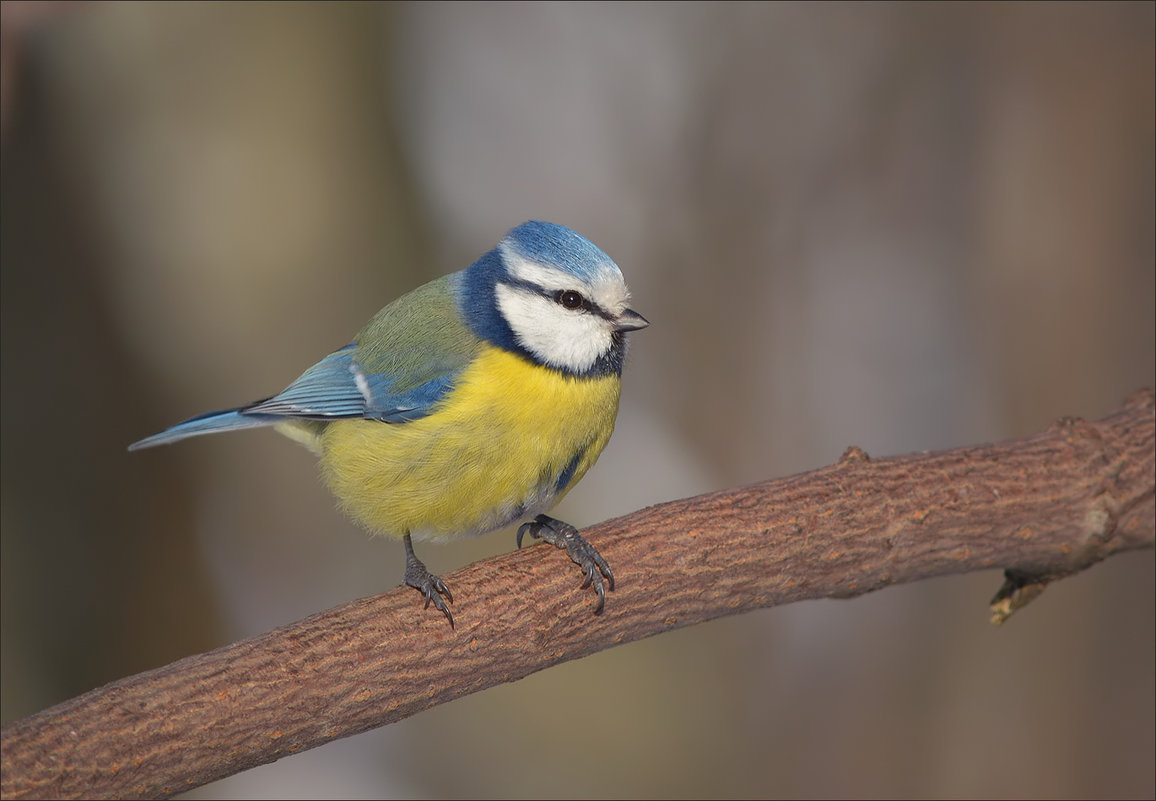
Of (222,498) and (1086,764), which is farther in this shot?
(222,498)

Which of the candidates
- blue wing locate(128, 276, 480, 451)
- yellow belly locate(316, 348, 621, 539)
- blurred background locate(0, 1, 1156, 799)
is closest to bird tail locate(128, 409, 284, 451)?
blue wing locate(128, 276, 480, 451)

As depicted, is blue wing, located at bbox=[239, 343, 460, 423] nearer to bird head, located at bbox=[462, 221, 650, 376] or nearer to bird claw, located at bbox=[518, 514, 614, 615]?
bird head, located at bbox=[462, 221, 650, 376]

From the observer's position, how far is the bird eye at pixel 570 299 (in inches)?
83.7

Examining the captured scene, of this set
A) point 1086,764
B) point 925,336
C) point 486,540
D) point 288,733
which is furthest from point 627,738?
point 288,733

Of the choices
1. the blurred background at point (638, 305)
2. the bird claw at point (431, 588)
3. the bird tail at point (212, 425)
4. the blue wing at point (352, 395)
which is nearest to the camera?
the bird claw at point (431, 588)

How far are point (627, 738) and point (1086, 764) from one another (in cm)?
173

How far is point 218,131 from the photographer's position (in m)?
4.03

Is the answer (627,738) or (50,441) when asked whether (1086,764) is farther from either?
(50,441)

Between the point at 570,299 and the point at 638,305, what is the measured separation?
228cm

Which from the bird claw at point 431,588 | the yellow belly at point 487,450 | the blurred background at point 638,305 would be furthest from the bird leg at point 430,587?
the blurred background at point 638,305

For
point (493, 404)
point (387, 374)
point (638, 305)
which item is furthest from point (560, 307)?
point (638, 305)

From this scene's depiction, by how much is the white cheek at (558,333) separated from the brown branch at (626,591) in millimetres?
357

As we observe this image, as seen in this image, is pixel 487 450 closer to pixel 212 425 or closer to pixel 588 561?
pixel 588 561

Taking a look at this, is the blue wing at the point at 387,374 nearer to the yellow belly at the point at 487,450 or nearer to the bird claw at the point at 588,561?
the yellow belly at the point at 487,450
